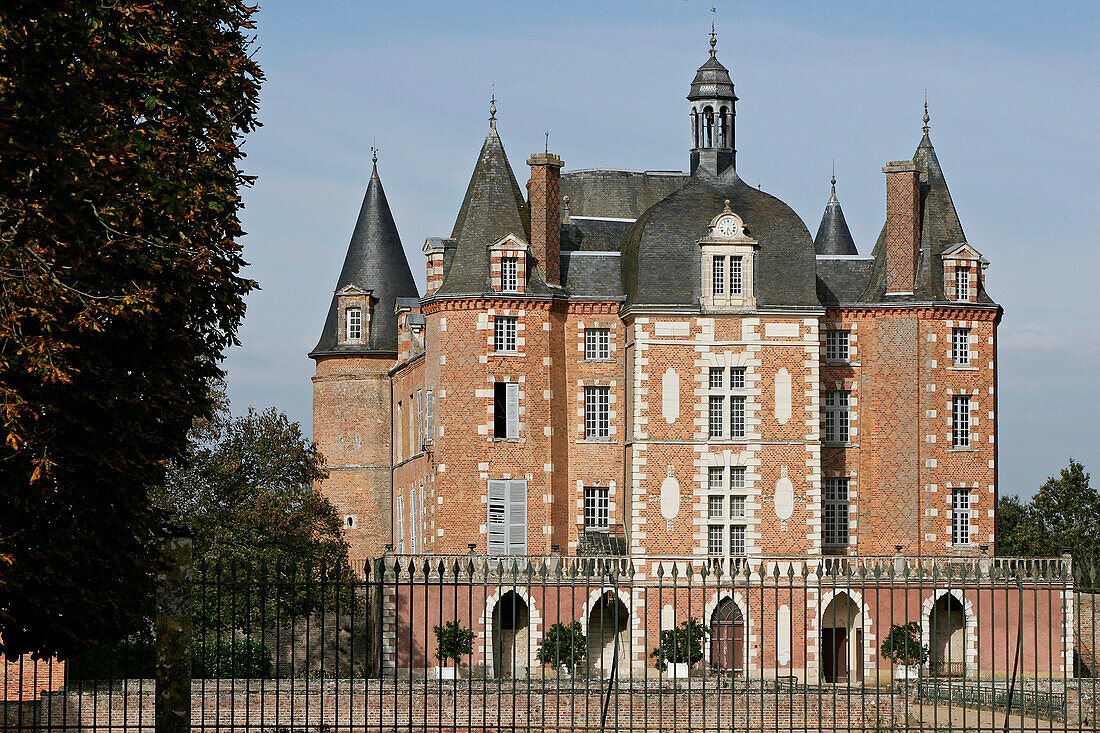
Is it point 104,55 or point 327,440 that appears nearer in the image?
point 104,55

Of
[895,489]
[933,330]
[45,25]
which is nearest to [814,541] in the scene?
[895,489]

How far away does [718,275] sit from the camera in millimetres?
42219

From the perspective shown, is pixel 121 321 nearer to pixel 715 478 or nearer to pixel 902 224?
pixel 715 478

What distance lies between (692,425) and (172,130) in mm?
24193

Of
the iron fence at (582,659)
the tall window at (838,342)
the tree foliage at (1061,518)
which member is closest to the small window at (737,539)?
the iron fence at (582,659)

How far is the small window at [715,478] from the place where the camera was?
4169 cm

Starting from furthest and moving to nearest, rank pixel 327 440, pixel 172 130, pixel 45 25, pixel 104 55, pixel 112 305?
pixel 327 440, pixel 172 130, pixel 112 305, pixel 104 55, pixel 45 25

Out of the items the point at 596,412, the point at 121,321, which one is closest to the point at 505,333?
the point at 596,412

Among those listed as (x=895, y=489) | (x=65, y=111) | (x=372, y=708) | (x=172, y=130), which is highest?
(x=172, y=130)

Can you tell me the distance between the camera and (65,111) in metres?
12.0

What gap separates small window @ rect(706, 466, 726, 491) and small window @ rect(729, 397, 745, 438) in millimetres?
943

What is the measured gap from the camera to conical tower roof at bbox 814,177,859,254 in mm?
50344

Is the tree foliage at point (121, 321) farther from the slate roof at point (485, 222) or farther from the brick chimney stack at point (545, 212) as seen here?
the brick chimney stack at point (545, 212)

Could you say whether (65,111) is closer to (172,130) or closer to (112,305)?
(112,305)
